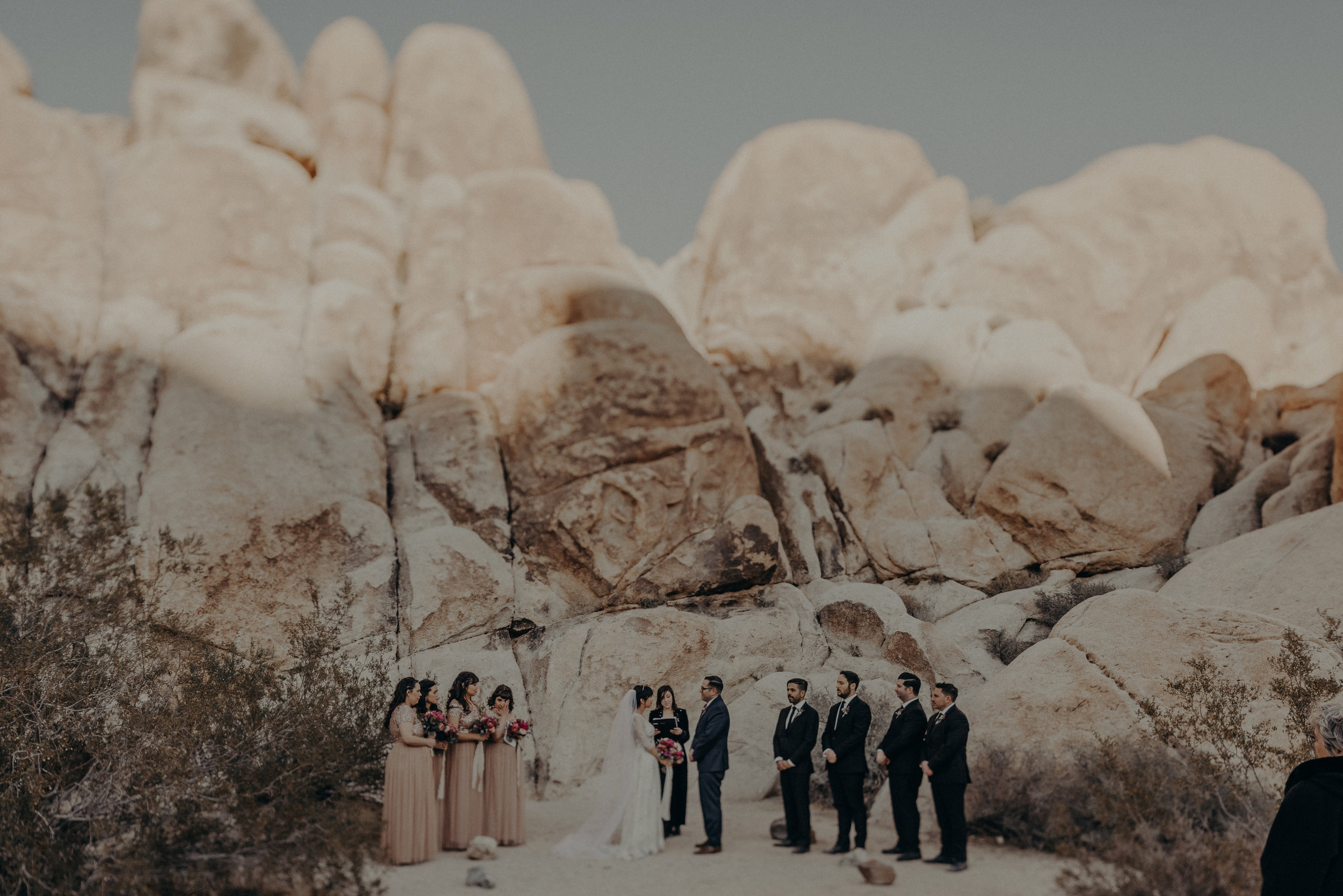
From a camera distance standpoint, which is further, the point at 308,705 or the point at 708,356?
the point at 708,356

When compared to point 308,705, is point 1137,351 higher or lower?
higher

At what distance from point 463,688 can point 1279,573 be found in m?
10.3

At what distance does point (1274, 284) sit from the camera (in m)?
24.8

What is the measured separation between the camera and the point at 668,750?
899 centimetres

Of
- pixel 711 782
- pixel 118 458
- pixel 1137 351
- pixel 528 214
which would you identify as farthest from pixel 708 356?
pixel 711 782

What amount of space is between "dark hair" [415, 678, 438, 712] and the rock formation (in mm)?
2001

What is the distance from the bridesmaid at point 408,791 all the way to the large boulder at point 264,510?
12.7 feet

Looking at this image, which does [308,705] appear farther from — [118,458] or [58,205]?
[58,205]

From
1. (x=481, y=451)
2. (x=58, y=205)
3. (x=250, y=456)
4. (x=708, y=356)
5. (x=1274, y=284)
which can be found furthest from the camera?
(x=1274, y=284)

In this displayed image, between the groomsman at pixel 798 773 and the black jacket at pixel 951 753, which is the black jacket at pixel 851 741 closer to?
the groomsman at pixel 798 773

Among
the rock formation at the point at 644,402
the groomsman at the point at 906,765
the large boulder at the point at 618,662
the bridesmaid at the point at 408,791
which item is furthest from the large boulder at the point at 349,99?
the groomsman at the point at 906,765

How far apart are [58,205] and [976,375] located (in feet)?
60.6

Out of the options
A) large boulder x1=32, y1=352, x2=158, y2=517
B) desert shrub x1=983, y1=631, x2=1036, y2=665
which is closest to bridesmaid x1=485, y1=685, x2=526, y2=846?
large boulder x1=32, y1=352, x2=158, y2=517

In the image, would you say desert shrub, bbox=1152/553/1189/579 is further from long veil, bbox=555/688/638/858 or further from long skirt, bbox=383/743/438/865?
long skirt, bbox=383/743/438/865
